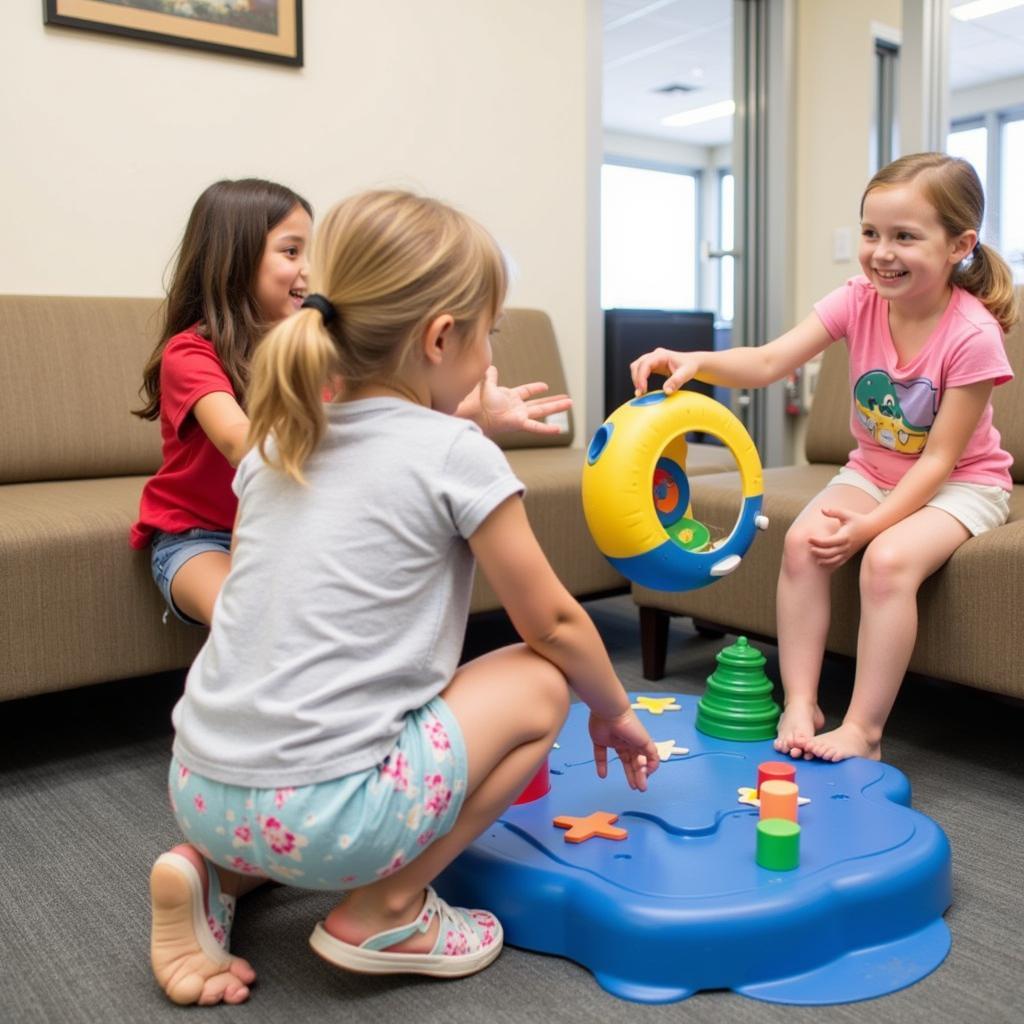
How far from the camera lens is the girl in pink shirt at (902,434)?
1.62m

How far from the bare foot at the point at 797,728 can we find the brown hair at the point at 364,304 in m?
0.81

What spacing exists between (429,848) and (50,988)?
422 millimetres

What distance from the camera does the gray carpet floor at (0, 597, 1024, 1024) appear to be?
3.55 feet

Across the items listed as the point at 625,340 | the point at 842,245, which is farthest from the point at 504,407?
the point at 842,245

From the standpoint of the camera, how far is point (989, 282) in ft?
5.75

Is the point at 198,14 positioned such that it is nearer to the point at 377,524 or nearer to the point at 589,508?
the point at 589,508

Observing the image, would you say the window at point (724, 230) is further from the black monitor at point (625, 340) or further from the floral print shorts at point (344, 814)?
the floral print shorts at point (344, 814)

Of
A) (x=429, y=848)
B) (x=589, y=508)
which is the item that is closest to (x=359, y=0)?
(x=589, y=508)

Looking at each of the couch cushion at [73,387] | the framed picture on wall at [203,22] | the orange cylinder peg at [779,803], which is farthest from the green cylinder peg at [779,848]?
the framed picture on wall at [203,22]

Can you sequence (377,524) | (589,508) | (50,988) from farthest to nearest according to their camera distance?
1. (589,508)
2. (50,988)
3. (377,524)

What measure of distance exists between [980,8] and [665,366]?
523cm

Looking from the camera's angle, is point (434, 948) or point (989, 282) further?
point (989, 282)

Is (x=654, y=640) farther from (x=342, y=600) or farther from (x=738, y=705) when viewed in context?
(x=342, y=600)

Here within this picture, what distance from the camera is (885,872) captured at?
3.85ft
